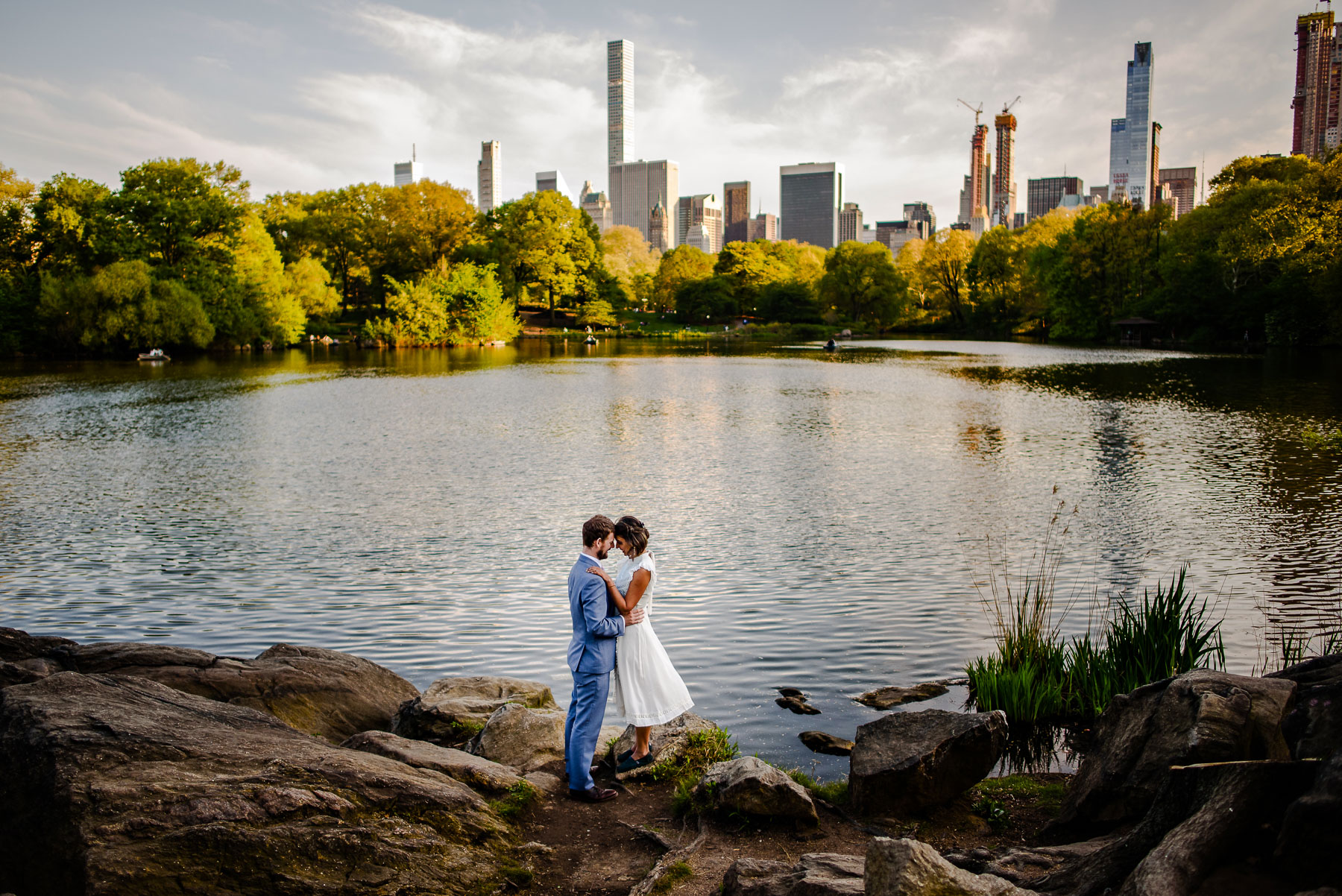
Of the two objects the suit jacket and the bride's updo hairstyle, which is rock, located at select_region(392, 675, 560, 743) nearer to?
the suit jacket

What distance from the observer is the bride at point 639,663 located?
6.18 m

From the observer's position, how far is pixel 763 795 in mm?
→ 5359

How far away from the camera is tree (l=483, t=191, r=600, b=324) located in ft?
311

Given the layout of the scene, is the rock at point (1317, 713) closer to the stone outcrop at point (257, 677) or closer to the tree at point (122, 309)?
the stone outcrop at point (257, 677)

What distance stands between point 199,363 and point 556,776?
54.7 m

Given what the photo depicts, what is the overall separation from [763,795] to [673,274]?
405 ft

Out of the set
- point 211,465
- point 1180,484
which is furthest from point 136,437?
point 1180,484

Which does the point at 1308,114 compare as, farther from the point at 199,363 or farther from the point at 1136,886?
the point at 1136,886

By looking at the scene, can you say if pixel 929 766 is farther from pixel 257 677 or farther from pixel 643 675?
pixel 257 677

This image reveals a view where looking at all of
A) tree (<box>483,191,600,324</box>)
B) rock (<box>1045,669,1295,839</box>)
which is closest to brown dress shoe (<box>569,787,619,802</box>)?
rock (<box>1045,669,1295,839</box>)

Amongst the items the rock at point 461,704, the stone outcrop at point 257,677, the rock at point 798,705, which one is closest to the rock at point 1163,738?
the rock at point 798,705

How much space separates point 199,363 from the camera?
5350cm

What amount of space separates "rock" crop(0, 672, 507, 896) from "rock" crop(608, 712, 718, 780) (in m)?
1.57

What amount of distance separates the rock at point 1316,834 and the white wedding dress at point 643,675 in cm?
372
